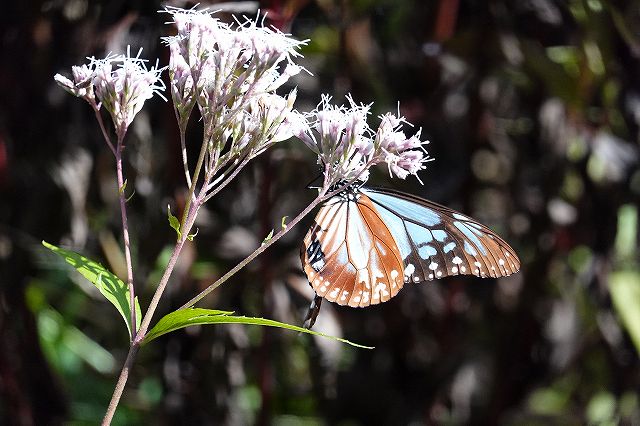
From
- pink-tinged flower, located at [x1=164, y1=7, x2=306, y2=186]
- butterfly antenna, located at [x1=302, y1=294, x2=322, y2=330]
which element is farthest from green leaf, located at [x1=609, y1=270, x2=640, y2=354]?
pink-tinged flower, located at [x1=164, y1=7, x2=306, y2=186]

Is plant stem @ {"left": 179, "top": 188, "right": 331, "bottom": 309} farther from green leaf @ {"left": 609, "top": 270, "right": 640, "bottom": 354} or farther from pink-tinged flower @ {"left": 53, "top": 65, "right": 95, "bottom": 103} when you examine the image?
green leaf @ {"left": 609, "top": 270, "right": 640, "bottom": 354}

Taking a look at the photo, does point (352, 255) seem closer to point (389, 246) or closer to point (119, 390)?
point (389, 246)

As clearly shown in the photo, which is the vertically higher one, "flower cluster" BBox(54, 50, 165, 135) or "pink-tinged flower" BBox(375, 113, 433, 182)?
"flower cluster" BBox(54, 50, 165, 135)

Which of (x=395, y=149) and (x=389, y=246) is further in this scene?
(x=389, y=246)

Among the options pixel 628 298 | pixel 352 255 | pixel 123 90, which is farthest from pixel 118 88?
pixel 628 298

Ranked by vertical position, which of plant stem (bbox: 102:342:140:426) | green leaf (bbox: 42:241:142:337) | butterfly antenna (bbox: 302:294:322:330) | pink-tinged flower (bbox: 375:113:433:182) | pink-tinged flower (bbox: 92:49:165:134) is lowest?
butterfly antenna (bbox: 302:294:322:330)

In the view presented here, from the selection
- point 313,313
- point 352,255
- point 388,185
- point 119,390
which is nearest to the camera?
point 119,390

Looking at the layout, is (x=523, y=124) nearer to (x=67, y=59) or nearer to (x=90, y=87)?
(x=67, y=59)

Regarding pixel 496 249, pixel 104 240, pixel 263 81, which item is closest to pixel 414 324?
pixel 104 240
